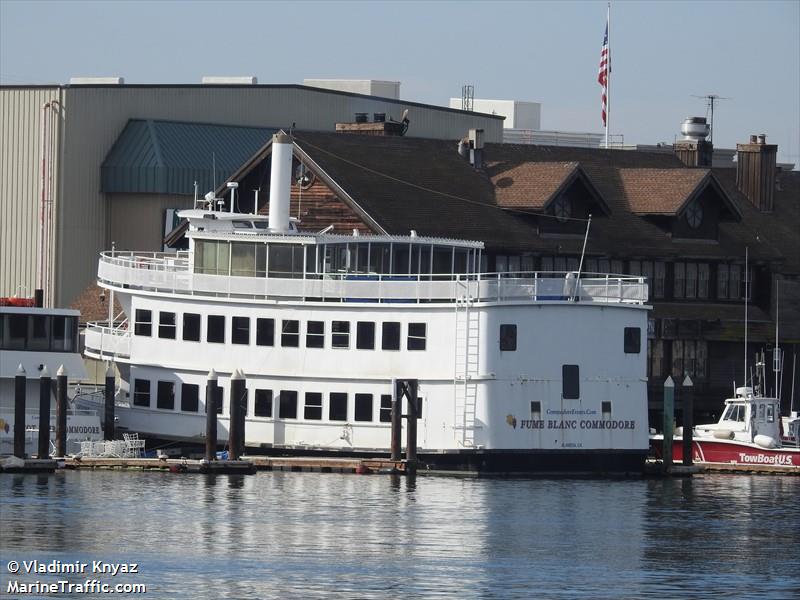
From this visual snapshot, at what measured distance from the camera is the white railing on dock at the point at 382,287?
58.0 metres

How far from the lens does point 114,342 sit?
206ft

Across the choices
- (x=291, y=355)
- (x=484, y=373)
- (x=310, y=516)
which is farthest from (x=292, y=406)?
(x=310, y=516)

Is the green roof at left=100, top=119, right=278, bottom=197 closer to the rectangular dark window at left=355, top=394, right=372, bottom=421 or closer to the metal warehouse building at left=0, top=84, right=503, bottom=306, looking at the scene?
the metal warehouse building at left=0, top=84, right=503, bottom=306

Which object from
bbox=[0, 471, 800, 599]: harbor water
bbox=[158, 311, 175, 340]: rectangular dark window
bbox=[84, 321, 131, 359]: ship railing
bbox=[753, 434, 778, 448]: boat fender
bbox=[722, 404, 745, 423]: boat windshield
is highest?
bbox=[158, 311, 175, 340]: rectangular dark window

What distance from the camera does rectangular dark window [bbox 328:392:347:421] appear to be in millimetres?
59500

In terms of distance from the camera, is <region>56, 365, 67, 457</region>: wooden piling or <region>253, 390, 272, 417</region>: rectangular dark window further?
<region>253, 390, 272, 417</region>: rectangular dark window

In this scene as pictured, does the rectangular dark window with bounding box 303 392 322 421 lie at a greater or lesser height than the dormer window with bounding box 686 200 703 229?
lesser

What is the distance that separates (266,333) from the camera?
60.2 meters

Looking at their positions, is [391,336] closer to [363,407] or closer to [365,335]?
[365,335]

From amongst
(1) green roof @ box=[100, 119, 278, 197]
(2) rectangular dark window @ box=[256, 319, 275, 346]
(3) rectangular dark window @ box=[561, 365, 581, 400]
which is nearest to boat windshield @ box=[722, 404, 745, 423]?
(3) rectangular dark window @ box=[561, 365, 581, 400]

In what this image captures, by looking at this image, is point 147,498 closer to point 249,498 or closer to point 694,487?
point 249,498

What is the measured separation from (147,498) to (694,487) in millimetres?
16222

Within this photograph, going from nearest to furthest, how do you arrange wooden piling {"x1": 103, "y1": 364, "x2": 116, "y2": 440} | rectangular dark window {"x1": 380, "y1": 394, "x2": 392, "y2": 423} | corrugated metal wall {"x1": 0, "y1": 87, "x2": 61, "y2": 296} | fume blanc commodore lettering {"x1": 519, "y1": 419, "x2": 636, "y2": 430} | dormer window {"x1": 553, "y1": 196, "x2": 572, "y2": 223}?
fume blanc commodore lettering {"x1": 519, "y1": 419, "x2": 636, "y2": 430}
rectangular dark window {"x1": 380, "y1": 394, "x2": 392, "y2": 423}
wooden piling {"x1": 103, "y1": 364, "x2": 116, "y2": 440}
dormer window {"x1": 553, "y1": 196, "x2": 572, "y2": 223}
corrugated metal wall {"x1": 0, "y1": 87, "x2": 61, "y2": 296}

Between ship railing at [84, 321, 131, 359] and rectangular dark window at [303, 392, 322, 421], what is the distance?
609 centimetres
